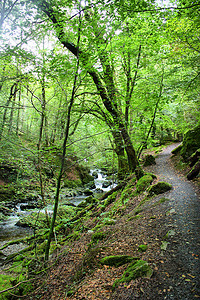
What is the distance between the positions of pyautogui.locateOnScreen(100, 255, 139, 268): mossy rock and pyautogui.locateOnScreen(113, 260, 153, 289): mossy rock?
31 cm

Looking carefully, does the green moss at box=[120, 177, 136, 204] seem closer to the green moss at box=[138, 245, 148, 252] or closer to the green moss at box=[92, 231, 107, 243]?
the green moss at box=[92, 231, 107, 243]

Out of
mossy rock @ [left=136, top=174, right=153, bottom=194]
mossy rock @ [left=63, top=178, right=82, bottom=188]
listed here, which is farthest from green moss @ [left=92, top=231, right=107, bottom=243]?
mossy rock @ [left=63, top=178, right=82, bottom=188]

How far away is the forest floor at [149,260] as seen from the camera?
2.16 meters

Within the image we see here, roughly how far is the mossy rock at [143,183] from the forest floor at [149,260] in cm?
181

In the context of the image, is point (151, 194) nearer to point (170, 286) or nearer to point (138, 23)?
point (170, 286)

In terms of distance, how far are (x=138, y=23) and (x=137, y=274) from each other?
8.03 m

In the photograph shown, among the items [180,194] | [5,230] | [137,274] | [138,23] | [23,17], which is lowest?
[5,230]

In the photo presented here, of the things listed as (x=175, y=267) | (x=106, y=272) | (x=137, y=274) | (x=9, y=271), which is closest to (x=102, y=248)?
(x=106, y=272)

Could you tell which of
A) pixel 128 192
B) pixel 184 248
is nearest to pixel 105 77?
pixel 128 192

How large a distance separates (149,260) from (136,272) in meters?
0.34

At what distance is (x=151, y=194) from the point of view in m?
Result: 6.20

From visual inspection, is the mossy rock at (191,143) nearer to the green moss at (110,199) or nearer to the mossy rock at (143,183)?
the mossy rock at (143,183)

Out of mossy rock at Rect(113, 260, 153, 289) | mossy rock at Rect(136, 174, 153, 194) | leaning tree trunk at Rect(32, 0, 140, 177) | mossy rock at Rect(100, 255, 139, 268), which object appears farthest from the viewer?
mossy rock at Rect(136, 174, 153, 194)

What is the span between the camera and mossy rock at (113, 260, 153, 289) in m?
2.40
